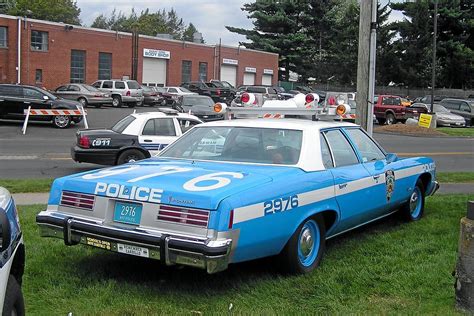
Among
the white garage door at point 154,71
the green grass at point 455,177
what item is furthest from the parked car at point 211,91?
the green grass at point 455,177

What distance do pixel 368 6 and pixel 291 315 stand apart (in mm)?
7905

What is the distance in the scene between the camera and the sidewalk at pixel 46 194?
31.1 feet

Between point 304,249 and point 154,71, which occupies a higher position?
point 154,71

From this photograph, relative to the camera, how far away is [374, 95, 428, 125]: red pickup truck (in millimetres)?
33250

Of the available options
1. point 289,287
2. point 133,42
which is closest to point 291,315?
point 289,287

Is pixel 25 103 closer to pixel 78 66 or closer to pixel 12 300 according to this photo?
pixel 12 300

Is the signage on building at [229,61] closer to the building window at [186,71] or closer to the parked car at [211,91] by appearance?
the building window at [186,71]

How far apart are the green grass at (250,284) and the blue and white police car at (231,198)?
327mm

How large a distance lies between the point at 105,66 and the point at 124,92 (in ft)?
39.3

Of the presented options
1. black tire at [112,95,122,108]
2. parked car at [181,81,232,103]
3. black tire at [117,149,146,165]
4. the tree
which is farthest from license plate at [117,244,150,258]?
the tree

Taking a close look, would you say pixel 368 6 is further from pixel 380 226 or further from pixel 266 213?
pixel 266 213

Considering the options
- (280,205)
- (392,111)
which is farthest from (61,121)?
(280,205)

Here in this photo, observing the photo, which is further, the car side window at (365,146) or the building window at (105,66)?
the building window at (105,66)

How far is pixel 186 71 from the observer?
194 feet
